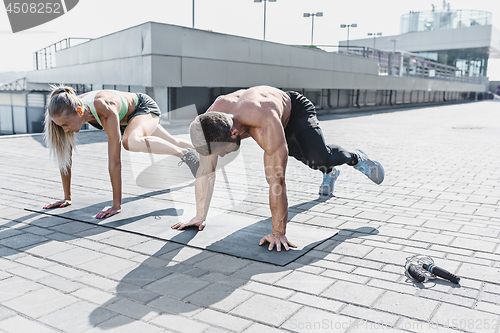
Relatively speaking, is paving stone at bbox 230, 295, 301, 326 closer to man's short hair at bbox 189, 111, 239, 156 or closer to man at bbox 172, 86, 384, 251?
man at bbox 172, 86, 384, 251

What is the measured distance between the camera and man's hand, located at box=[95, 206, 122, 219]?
462 centimetres

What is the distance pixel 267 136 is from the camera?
347 cm

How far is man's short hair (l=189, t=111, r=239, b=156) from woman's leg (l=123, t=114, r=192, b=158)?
2.28 m

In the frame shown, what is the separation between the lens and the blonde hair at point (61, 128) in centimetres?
421

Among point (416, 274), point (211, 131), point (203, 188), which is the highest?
point (211, 131)

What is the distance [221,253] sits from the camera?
3693mm

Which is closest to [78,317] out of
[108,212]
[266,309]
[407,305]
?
[266,309]

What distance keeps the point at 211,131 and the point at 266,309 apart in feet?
4.23

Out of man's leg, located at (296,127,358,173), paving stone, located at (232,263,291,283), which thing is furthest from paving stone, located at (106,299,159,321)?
man's leg, located at (296,127,358,173)

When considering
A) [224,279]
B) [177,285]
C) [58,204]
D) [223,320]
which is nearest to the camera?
[223,320]

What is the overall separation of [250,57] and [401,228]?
48.8 ft

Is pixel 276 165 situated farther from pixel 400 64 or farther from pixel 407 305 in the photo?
pixel 400 64

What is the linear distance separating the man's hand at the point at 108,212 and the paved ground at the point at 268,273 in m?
0.30

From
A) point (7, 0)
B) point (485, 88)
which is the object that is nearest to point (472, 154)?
point (7, 0)
